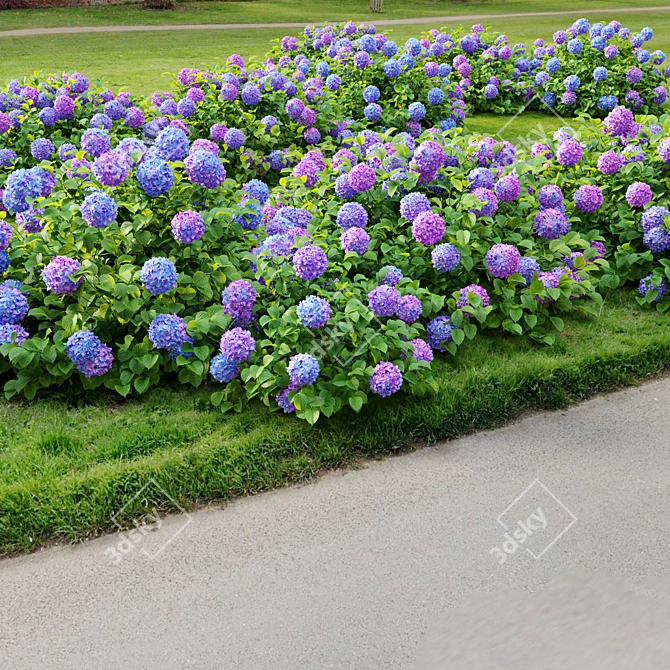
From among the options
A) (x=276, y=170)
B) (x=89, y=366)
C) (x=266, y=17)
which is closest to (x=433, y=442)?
(x=89, y=366)

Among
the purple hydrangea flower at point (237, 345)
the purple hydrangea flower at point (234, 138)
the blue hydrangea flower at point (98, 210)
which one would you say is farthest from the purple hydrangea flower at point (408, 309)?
the purple hydrangea flower at point (234, 138)

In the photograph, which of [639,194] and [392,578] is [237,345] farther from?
[639,194]

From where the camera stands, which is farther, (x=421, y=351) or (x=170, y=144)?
(x=170, y=144)

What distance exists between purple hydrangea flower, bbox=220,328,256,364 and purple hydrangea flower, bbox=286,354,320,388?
0.79ft

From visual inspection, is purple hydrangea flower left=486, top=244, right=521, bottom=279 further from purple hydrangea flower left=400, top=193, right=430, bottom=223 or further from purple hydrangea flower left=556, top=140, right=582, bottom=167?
purple hydrangea flower left=556, top=140, right=582, bottom=167

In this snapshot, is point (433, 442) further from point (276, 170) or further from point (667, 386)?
point (276, 170)

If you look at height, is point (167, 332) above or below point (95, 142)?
below

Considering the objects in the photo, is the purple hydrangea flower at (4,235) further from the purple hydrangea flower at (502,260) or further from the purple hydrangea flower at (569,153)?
the purple hydrangea flower at (569,153)

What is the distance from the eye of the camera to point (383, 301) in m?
3.53

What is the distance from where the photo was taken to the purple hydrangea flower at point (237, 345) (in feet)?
11.1

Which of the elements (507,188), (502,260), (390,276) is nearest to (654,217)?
(507,188)

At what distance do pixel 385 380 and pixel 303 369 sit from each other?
342mm

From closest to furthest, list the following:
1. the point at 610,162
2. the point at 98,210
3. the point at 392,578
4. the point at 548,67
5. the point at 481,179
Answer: the point at 392,578, the point at 98,210, the point at 481,179, the point at 610,162, the point at 548,67

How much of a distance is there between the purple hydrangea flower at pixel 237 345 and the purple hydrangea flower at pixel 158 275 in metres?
0.35
